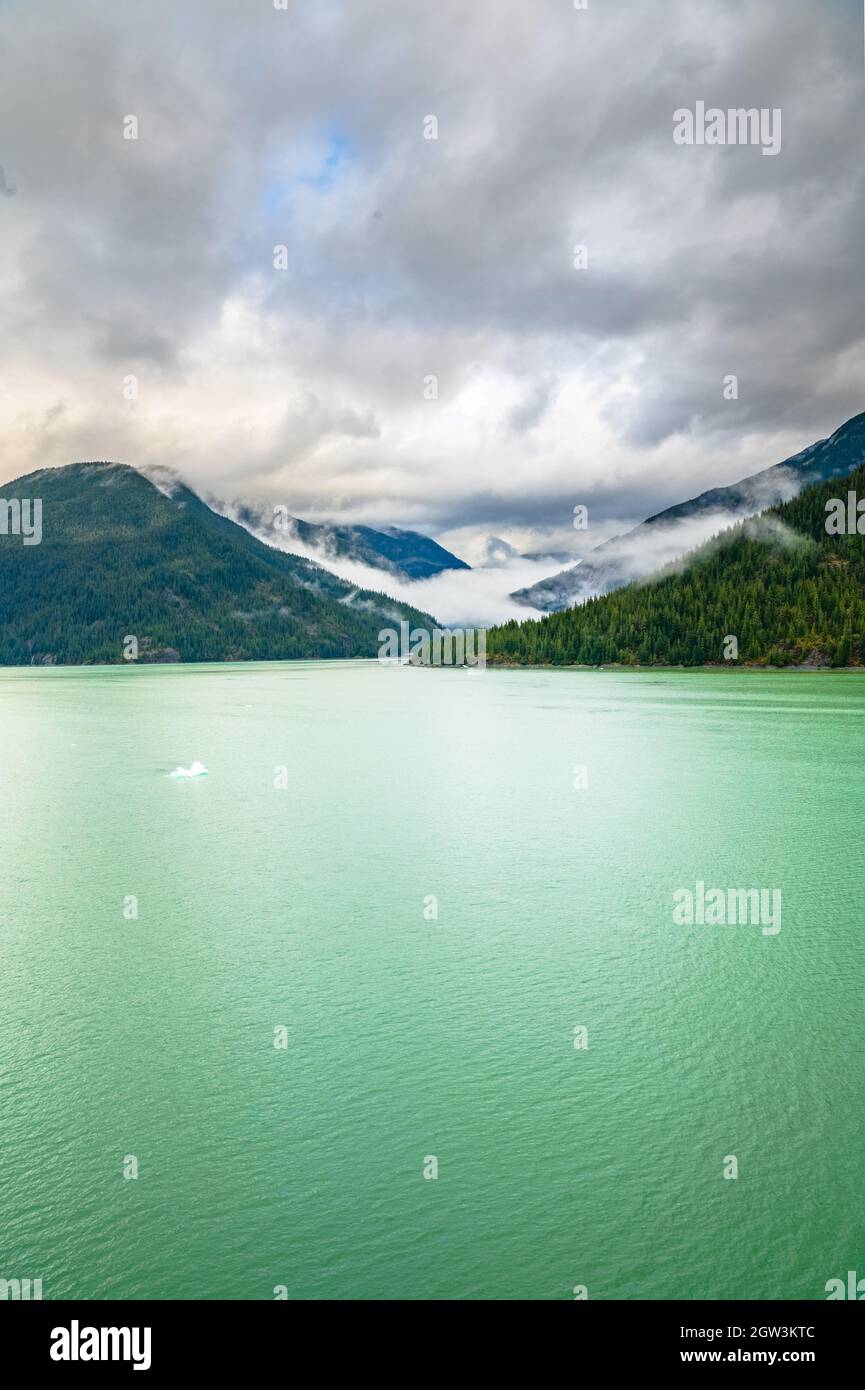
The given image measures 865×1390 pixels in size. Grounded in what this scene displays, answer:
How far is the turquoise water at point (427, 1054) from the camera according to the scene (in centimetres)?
906

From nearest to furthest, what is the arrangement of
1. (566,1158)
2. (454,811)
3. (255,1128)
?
(566,1158) < (255,1128) < (454,811)

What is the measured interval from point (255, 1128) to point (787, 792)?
3142 centimetres

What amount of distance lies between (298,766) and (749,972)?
32.9m

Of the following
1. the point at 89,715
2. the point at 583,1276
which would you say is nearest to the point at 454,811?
the point at 583,1276

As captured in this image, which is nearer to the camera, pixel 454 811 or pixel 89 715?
pixel 454 811

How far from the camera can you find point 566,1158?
10.5m

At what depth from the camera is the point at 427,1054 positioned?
13359 mm

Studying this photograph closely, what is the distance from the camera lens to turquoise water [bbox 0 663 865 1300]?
357 inches

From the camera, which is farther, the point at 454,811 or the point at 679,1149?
the point at 454,811

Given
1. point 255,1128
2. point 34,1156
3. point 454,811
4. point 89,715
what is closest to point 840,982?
point 255,1128
